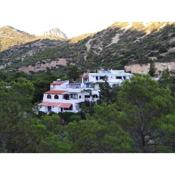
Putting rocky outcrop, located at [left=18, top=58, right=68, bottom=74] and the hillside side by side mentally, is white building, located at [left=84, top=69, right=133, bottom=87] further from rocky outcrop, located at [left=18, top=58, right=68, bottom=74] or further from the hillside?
the hillside

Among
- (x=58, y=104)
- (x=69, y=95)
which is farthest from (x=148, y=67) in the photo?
(x=58, y=104)

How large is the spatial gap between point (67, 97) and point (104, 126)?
13.8 meters

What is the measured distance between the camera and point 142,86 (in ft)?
16.8

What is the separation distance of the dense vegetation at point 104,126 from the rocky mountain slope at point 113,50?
17916 millimetres

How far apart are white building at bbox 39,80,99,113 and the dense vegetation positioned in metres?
11.4

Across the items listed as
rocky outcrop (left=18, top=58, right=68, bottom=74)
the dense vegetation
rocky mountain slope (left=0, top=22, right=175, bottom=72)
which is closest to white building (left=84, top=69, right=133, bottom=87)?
rocky mountain slope (left=0, top=22, right=175, bottom=72)

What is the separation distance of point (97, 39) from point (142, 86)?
137 feet

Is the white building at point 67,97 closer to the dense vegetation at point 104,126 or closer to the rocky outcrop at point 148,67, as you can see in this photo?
the rocky outcrop at point 148,67

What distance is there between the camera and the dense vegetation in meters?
3.95

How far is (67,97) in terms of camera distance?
1791 centimetres

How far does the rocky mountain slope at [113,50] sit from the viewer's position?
27641 mm

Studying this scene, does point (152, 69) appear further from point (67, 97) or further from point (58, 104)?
point (58, 104)

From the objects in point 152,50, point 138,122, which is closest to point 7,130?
point 138,122
